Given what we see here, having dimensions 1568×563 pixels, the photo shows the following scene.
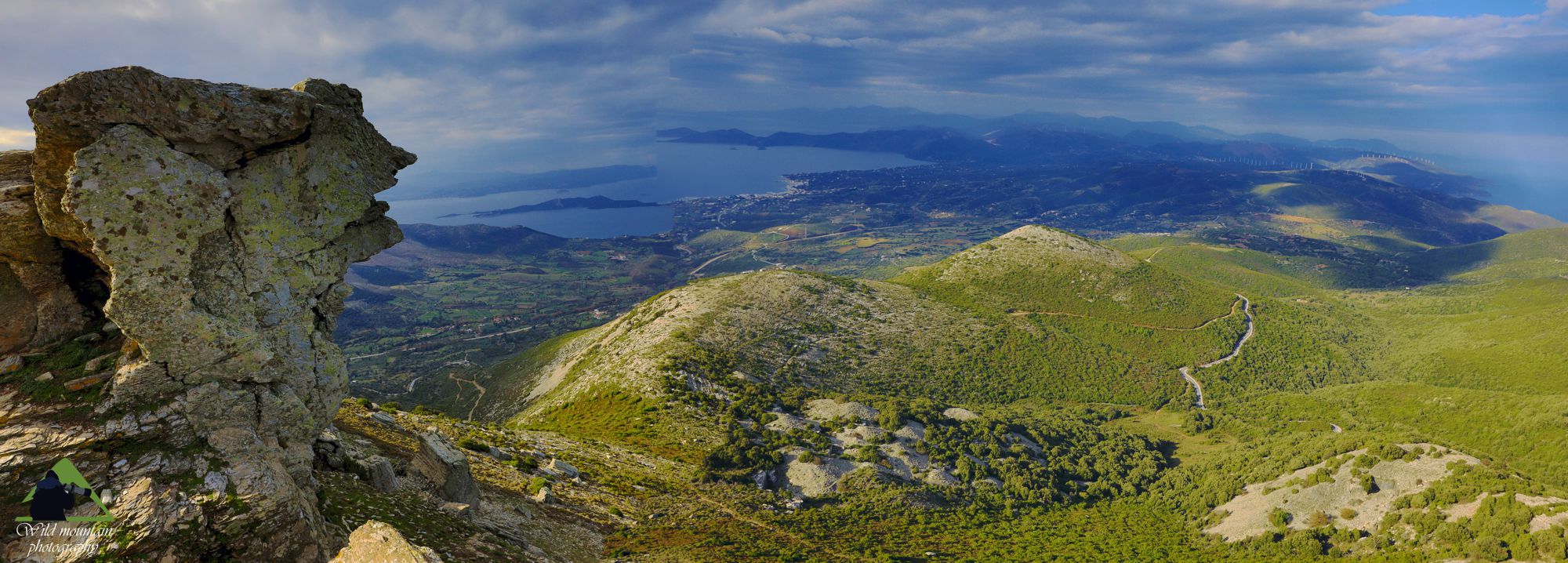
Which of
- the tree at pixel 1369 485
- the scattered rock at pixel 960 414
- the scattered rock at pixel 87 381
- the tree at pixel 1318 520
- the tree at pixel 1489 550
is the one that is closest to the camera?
the scattered rock at pixel 87 381

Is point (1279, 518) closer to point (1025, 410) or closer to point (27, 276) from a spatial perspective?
point (1025, 410)

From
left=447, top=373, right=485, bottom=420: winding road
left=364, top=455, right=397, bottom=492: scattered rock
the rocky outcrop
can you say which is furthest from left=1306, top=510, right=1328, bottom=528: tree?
left=447, top=373, right=485, bottom=420: winding road

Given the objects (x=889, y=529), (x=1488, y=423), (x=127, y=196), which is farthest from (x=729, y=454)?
(x=1488, y=423)

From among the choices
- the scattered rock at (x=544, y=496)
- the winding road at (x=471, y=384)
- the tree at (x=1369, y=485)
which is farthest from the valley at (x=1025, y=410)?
the scattered rock at (x=544, y=496)

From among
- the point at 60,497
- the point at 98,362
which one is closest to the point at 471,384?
the point at 98,362

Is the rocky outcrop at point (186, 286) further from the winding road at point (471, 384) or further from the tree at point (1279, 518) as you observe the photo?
the tree at point (1279, 518)

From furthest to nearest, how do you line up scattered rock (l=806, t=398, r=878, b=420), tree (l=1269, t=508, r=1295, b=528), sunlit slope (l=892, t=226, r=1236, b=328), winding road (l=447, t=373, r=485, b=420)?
sunlit slope (l=892, t=226, r=1236, b=328), winding road (l=447, t=373, r=485, b=420), scattered rock (l=806, t=398, r=878, b=420), tree (l=1269, t=508, r=1295, b=528)

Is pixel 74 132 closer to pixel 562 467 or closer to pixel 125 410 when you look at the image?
pixel 125 410

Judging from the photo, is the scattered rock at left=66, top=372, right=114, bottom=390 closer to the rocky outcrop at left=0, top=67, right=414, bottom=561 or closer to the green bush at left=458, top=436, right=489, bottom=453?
the rocky outcrop at left=0, top=67, right=414, bottom=561
